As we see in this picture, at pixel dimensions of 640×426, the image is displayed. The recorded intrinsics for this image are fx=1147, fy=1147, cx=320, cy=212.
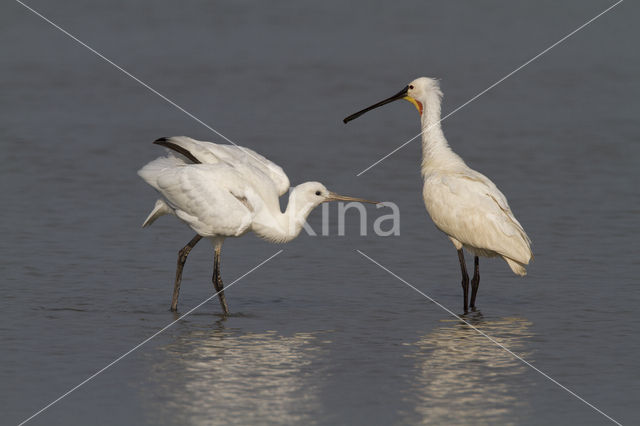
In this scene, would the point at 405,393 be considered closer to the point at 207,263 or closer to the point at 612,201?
the point at 207,263

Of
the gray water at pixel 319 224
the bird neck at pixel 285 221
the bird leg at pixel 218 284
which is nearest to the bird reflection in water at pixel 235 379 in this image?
the gray water at pixel 319 224

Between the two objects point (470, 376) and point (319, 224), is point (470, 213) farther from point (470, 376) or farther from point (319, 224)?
point (319, 224)

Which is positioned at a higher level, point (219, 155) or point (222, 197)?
point (219, 155)

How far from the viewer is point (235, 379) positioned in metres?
8.17

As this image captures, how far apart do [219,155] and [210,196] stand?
603 millimetres

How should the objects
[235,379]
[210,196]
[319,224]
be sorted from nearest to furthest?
[235,379] → [210,196] → [319,224]

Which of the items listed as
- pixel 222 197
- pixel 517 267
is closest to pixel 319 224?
pixel 222 197

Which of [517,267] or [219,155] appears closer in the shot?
[517,267]

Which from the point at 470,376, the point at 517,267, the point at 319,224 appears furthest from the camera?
the point at 319,224

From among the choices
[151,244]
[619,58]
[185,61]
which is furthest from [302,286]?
[619,58]

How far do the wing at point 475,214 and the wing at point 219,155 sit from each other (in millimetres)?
1507

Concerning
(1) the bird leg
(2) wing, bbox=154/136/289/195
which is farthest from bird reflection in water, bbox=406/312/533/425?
(2) wing, bbox=154/136/289/195

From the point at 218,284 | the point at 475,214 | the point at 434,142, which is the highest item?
the point at 434,142

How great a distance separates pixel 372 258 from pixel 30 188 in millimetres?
5161
